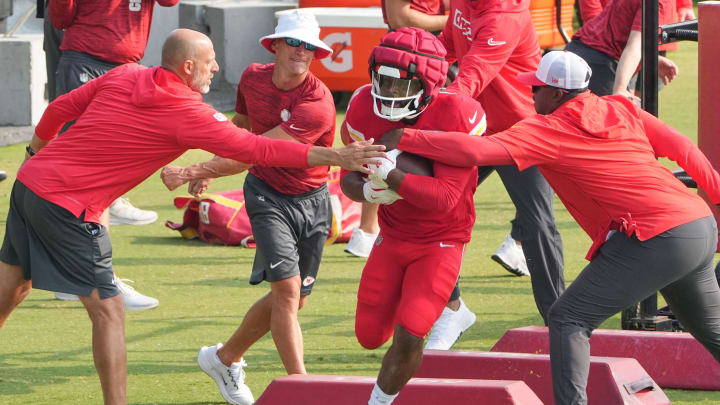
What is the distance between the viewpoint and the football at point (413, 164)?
17.7 feet

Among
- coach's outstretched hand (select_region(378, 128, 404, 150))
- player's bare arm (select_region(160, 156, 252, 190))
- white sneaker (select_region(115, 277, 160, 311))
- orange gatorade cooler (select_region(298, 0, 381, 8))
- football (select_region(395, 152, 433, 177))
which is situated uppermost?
orange gatorade cooler (select_region(298, 0, 381, 8))

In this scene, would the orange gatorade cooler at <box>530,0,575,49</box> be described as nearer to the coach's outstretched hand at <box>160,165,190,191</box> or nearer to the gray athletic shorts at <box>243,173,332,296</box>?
the gray athletic shorts at <box>243,173,332,296</box>

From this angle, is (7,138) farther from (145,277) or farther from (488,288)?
Answer: (488,288)

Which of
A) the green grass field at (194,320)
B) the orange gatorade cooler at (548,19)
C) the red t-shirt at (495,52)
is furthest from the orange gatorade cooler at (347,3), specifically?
the red t-shirt at (495,52)

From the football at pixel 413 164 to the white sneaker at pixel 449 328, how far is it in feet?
4.96

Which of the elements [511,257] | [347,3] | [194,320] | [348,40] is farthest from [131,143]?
[347,3]

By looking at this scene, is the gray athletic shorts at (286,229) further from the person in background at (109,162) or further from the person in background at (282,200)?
the person in background at (109,162)

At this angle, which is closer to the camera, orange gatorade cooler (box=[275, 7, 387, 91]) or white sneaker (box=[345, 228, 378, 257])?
white sneaker (box=[345, 228, 378, 257])

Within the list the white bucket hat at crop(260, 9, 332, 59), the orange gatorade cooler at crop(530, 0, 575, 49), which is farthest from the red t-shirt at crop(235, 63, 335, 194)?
the orange gatorade cooler at crop(530, 0, 575, 49)

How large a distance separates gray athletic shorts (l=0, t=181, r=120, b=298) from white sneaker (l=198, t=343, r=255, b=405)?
82cm

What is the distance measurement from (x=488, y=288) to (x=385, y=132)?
9.44 feet

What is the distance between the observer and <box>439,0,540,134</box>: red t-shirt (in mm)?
6488

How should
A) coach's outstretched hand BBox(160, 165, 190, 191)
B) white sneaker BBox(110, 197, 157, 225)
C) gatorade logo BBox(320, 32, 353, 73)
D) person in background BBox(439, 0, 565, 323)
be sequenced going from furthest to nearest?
gatorade logo BBox(320, 32, 353, 73)
white sneaker BBox(110, 197, 157, 225)
person in background BBox(439, 0, 565, 323)
coach's outstretched hand BBox(160, 165, 190, 191)

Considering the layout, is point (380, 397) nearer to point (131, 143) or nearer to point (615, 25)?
point (131, 143)
